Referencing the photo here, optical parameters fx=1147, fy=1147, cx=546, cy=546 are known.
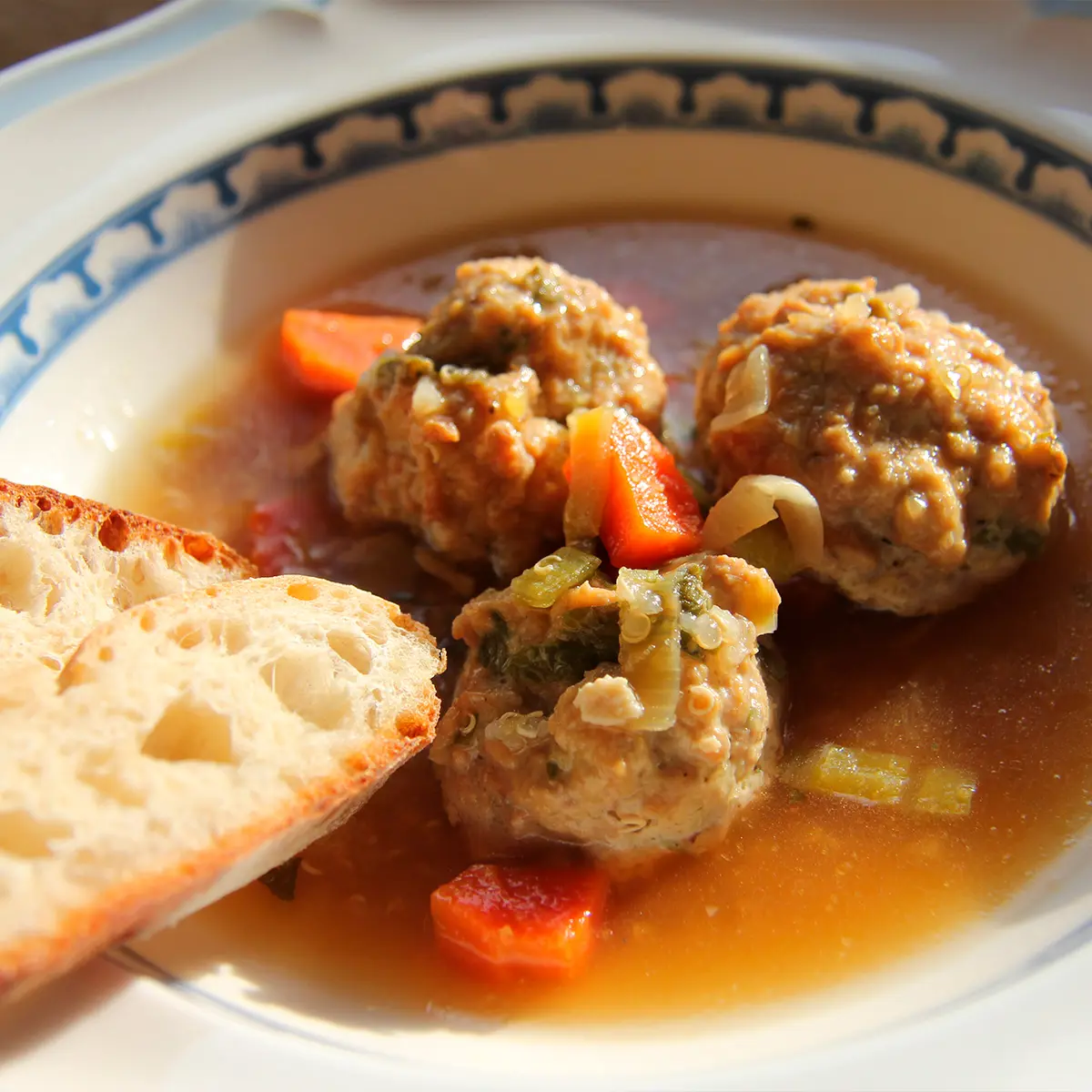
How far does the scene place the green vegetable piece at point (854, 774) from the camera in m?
2.77

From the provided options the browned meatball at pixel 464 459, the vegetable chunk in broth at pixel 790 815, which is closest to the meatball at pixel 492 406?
the browned meatball at pixel 464 459

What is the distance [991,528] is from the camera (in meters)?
2.88

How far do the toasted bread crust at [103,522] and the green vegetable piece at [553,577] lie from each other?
0.83 m

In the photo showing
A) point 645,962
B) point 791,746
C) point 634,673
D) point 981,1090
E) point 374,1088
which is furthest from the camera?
point 791,746

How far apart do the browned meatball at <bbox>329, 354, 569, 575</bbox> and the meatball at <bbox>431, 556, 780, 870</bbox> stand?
0.34 metres

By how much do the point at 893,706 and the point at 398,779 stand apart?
1.27 metres

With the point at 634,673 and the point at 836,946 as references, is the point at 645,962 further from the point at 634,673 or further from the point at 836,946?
the point at 634,673

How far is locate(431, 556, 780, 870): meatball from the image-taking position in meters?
2.37

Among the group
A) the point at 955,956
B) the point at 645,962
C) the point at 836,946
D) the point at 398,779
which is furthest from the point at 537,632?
the point at 955,956

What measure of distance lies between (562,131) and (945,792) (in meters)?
2.65

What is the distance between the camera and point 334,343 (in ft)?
12.5

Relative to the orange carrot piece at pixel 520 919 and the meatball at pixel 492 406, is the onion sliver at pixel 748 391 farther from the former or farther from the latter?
the orange carrot piece at pixel 520 919

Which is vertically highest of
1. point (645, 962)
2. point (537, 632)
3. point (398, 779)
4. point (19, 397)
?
point (19, 397)

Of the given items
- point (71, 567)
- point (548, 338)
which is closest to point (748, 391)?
point (548, 338)
